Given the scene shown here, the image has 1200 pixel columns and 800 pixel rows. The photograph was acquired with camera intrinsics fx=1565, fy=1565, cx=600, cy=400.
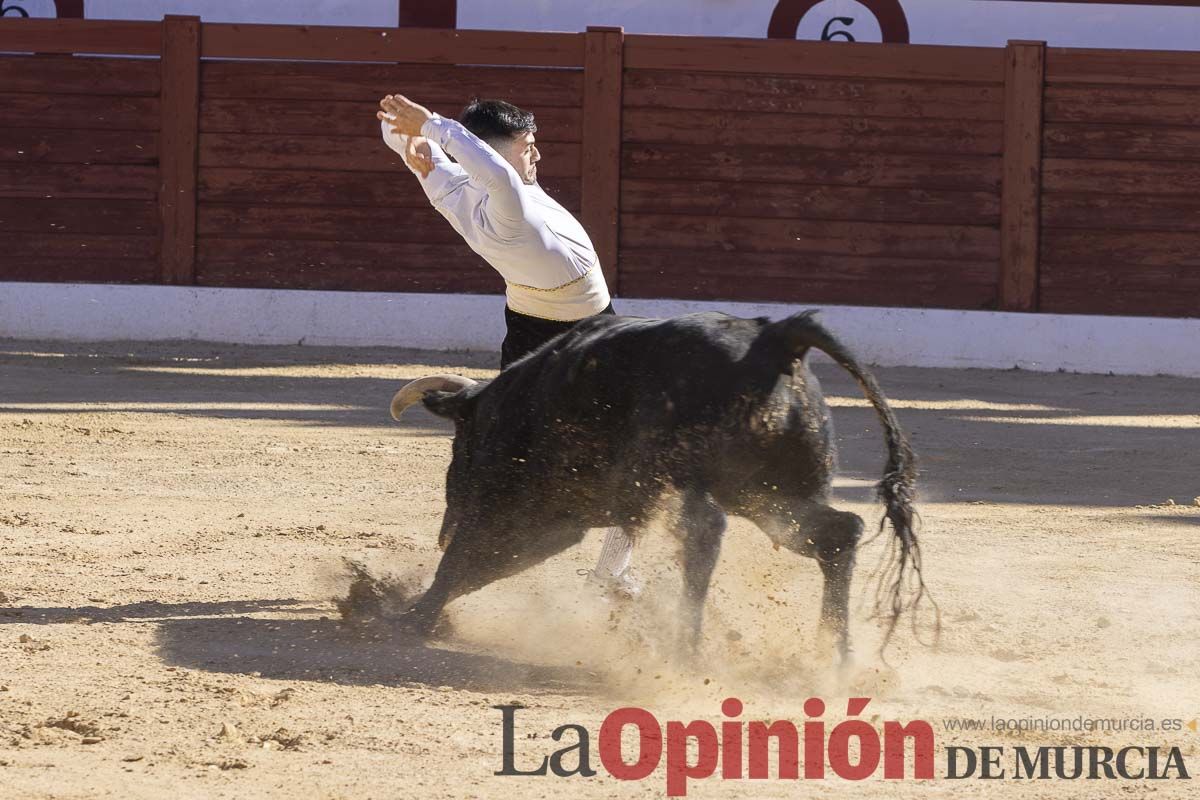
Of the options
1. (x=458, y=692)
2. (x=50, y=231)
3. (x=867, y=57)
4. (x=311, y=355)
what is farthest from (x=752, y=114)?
(x=458, y=692)

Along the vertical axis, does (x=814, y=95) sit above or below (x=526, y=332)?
above

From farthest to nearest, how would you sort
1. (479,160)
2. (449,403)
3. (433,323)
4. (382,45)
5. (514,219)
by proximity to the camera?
(382,45)
(433,323)
(449,403)
(514,219)
(479,160)

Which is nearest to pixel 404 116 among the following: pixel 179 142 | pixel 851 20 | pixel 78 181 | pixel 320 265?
pixel 320 265

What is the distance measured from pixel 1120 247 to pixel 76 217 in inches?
246

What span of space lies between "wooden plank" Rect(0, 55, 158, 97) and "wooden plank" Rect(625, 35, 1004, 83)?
9.62 feet

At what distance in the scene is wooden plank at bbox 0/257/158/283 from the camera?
372 inches

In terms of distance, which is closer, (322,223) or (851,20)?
(322,223)

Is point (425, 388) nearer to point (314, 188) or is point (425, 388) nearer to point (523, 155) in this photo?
point (523, 155)

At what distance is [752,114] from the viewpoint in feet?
30.7

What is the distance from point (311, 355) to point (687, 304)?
217cm

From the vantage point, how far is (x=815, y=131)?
367 inches

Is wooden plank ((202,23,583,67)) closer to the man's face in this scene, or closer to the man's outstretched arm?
the man's face

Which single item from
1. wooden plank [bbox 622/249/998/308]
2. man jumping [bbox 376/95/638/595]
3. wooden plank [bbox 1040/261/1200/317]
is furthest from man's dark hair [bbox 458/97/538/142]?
wooden plank [bbox 1040/261/1200/317]

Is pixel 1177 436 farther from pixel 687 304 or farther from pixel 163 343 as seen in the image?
pixel 163 343
